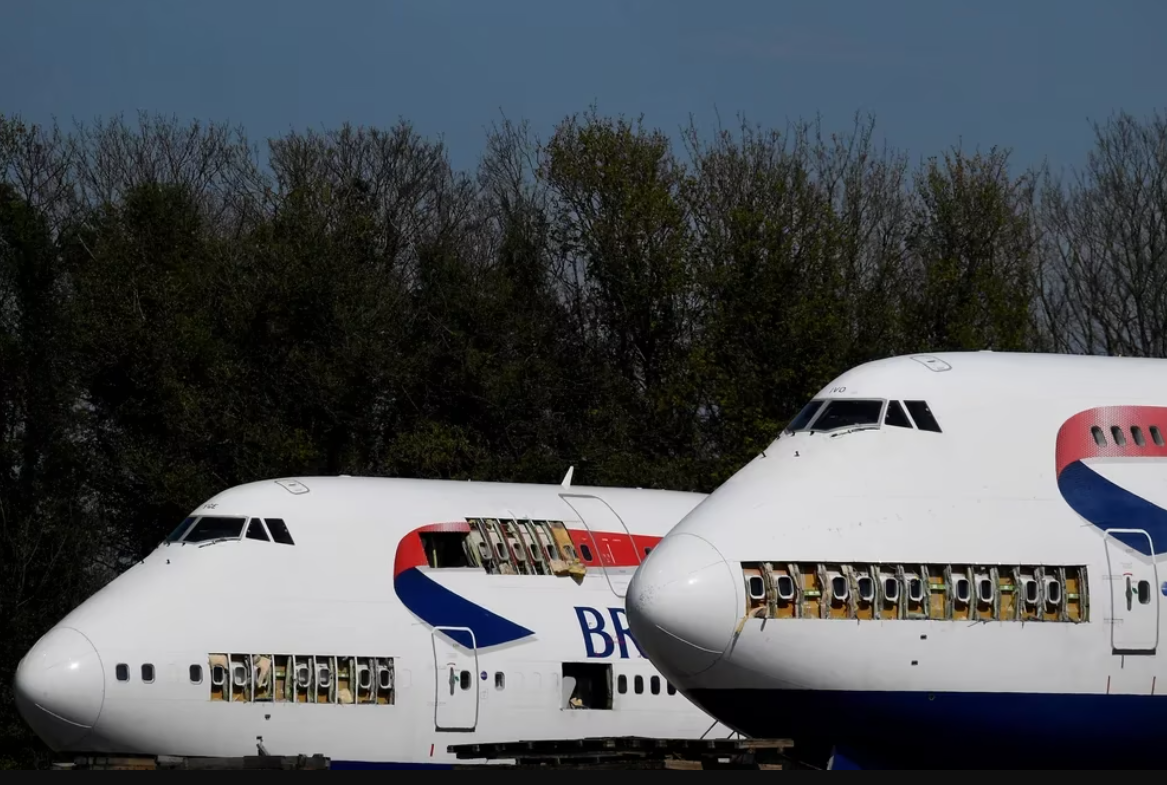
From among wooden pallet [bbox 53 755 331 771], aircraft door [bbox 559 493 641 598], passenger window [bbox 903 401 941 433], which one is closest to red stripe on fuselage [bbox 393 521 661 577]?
aircraft door [bbox 559 493 641 598]

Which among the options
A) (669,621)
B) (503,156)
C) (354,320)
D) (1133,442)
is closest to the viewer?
(669,621)

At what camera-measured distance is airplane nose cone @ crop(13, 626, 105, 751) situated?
29.2 meters

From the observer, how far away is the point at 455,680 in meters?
31.3

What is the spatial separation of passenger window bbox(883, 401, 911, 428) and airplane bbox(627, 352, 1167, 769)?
0.15 meters

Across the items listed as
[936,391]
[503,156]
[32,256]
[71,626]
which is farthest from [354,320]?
[936,391]

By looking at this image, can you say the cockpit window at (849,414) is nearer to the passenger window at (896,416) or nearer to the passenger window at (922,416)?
the passenger window at (896,416)

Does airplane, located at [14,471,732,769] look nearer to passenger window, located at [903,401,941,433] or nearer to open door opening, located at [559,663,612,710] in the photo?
open door opening, located at [559,663,612,710]

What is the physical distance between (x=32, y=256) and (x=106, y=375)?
5.54m

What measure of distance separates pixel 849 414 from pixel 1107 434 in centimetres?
363

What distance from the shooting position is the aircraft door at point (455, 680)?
3109cm

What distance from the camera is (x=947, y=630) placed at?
2388 cm

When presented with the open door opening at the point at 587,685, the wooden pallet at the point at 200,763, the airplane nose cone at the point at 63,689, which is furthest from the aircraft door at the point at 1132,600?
the airplane nose cone at the point at 63,689

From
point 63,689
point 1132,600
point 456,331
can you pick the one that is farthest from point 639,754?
point 456,331

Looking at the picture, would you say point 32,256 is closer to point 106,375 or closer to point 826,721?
point 106,375
